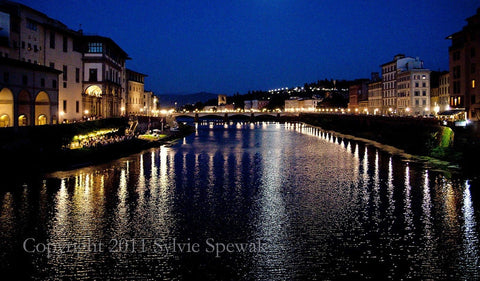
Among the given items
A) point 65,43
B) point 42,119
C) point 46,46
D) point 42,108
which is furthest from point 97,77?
point 42,119

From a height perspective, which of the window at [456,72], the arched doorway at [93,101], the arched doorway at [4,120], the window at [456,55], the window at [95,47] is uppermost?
the window at [95,47]

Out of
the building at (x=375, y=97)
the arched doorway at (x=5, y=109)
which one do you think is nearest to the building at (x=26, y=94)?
the arched doorway at (x=5, y=109)

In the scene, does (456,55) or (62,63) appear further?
(456,55)

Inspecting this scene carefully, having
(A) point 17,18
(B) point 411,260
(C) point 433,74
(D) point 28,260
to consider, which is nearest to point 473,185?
(B) point 411,260

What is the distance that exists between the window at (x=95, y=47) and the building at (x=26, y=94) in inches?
736

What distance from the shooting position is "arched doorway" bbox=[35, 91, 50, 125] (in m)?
49.9

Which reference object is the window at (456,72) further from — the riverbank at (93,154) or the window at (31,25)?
the window at (31,25)

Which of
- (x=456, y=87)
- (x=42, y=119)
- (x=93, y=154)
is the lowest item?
(x=93, y=154)

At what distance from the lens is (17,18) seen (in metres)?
48.9

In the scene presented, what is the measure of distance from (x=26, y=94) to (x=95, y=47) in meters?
24.9

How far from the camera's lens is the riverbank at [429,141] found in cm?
3490

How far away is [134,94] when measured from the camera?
371 ft

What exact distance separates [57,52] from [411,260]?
55.3 metres

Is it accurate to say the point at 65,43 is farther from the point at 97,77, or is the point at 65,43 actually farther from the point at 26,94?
the point at 26,94
